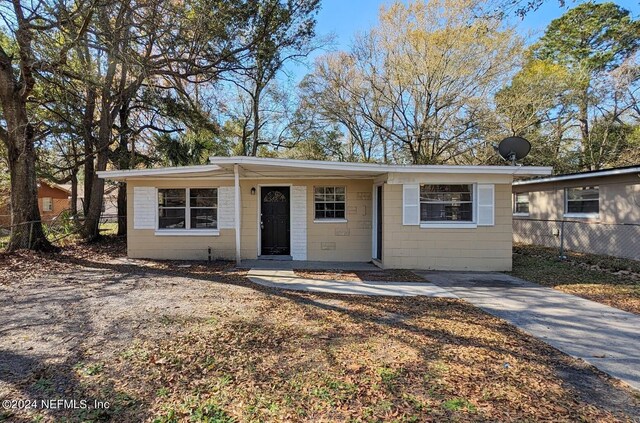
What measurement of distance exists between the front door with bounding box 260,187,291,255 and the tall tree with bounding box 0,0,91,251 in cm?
554

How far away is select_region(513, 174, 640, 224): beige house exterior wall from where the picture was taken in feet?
32.8

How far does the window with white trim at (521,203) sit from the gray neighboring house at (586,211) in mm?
43

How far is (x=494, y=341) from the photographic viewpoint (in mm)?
3994

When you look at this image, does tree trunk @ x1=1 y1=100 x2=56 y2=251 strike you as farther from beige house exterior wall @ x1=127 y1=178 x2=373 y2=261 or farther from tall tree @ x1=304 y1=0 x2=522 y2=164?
tall tree @ x1=304 y1=0 x2=522 y2=164

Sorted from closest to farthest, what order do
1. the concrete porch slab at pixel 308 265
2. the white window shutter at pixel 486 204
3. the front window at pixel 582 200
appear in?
the white window shutter at pixel 486 204
the concrete porch slab at pixel 308 265
the front window at pixel 582 200

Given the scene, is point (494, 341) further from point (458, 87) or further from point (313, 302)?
point (458, 87)

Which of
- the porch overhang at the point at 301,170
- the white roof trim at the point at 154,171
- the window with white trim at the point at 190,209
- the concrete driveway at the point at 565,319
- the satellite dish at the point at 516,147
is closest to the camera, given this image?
the concrete driveway at the point at 565,319

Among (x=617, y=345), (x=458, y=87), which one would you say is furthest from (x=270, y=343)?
(x=458, y=87)

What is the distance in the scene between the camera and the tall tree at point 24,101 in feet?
24.4

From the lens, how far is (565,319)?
5.00m

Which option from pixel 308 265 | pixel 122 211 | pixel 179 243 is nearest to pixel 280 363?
pixel 308 265

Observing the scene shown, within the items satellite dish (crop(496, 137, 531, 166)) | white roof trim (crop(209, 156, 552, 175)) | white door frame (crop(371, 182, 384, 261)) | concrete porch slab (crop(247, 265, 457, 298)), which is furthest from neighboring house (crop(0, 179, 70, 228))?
satellite dish (crop(496, 137, 531, 166))

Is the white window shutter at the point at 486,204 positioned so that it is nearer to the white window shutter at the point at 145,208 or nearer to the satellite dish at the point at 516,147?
the satellite dish at the point at 516,147

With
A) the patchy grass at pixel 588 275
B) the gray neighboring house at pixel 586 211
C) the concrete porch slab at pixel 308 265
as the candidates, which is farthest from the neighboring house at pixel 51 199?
the gray neighboring house at pixel 586 211
